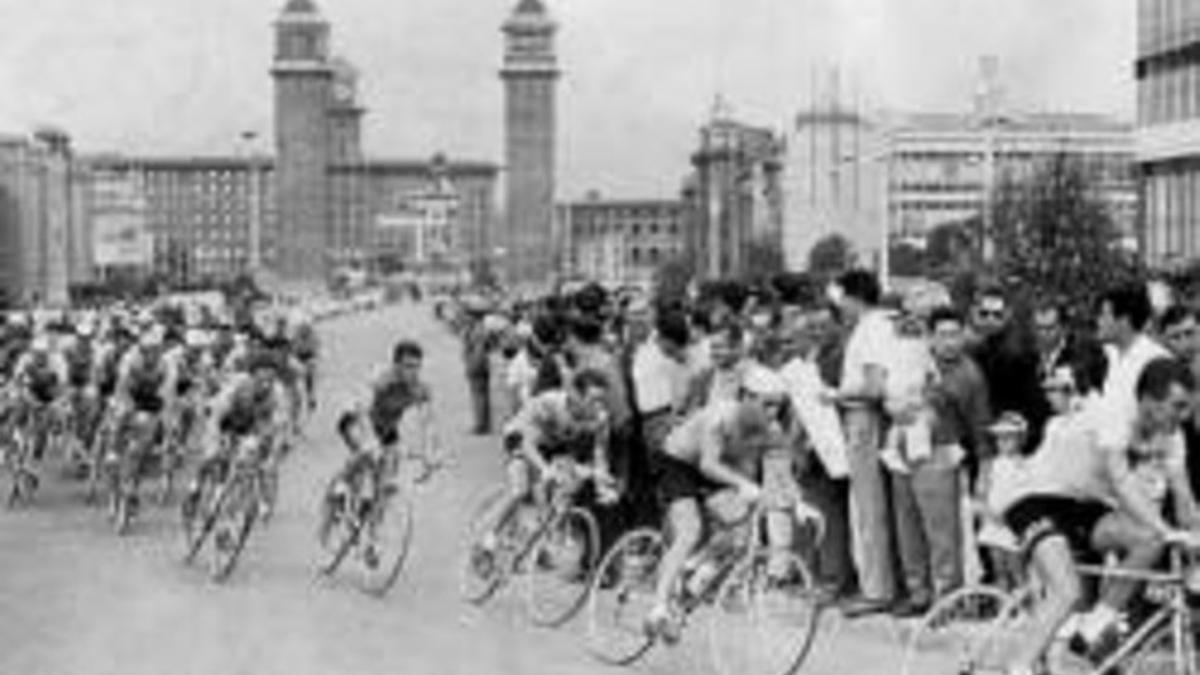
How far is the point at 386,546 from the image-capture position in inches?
734

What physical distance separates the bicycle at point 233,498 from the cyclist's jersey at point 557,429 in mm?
2920

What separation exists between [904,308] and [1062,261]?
3429 cm

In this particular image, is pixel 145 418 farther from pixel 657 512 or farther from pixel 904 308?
pixel 904 308

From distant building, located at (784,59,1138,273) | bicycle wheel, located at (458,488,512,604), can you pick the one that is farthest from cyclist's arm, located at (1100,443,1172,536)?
distant building, located at (784,59,1138,273)

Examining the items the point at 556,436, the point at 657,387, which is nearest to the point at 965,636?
the point at 556,436

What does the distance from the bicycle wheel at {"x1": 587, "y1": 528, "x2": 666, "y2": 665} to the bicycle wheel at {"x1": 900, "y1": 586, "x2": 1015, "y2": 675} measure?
2.85 metres

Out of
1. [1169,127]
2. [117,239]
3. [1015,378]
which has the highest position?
[1169,127]

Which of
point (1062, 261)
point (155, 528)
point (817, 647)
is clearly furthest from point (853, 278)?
point (1062, 261)

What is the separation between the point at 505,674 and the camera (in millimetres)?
13711

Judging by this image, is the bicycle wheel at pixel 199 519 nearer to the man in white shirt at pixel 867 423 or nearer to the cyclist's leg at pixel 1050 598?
the man in white shirt at pixel 867 423

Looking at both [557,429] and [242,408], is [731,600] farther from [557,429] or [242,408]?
[242,408]

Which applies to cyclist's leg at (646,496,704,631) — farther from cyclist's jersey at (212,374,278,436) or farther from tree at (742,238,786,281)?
tree at (742,238,786,281)

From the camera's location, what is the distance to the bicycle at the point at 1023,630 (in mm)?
10141

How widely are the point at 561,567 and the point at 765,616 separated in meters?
3.33
